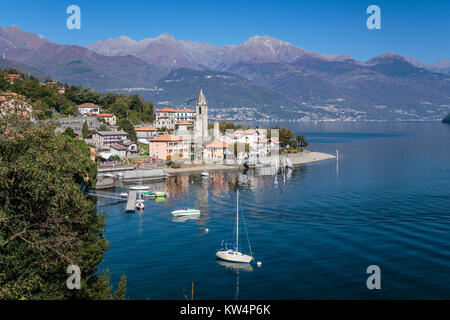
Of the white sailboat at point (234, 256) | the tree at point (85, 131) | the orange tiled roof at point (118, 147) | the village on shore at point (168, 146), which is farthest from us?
the tree at point (85, 131)

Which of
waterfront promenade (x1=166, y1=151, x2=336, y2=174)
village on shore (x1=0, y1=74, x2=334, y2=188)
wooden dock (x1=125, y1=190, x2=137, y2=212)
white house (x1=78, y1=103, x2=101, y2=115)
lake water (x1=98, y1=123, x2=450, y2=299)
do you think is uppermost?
white house (x1=78, y1=103, x2=101, y2=115)

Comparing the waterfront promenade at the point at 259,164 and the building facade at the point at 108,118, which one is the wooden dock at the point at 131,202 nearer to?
the waterfront promenade at the point at 259,164

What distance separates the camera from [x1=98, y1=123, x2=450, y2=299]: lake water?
901 inches

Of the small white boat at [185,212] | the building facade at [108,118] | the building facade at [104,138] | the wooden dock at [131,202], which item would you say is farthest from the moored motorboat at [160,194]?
the building facade at [108,118]

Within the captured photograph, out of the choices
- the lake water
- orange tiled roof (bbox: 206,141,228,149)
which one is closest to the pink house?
orange tiled roof (bbox: 206,141,228,149)

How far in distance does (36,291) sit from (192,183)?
44209 millimetres

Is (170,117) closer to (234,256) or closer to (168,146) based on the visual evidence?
(168,146)

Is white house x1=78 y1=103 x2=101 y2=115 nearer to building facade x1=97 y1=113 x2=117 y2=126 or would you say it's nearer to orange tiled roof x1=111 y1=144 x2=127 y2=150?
building facade x1=97 y1=113 x2=117 y2=126

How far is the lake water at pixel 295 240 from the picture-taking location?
22875 mm

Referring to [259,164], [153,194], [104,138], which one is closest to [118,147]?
[104,138]

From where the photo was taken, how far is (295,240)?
30.9 metres

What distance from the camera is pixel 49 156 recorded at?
1209cm

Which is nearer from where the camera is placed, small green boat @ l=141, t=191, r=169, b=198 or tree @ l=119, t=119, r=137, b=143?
small green boat @ l=141, t=191, r=169, b=198
